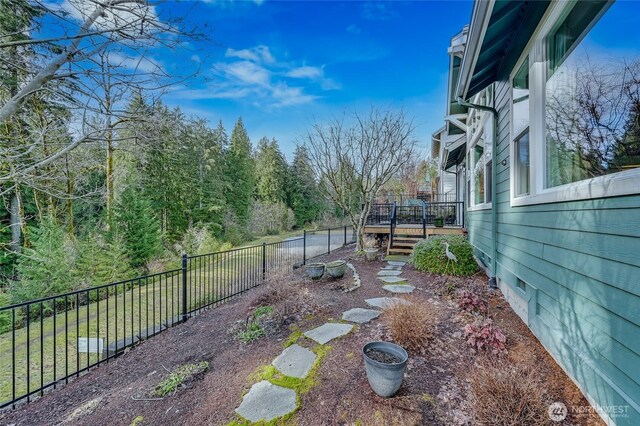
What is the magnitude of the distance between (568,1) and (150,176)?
19.7 m

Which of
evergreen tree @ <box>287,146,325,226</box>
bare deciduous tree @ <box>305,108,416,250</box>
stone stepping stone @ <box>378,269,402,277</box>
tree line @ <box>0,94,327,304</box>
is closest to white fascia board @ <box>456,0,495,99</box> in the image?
stone stepping stone @ <box>378,269,402,277</box>

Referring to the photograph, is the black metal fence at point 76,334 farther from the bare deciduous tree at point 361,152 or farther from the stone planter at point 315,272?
the bare deciduous tree at point 361,152

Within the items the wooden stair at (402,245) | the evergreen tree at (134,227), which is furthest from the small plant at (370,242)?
the evergreen tree at (134,227)

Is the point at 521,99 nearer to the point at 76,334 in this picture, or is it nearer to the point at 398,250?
the point at 398,250

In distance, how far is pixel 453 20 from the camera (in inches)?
286

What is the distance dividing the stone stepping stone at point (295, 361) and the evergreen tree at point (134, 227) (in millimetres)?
9639

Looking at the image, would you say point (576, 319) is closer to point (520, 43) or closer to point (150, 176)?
point (520, 43)

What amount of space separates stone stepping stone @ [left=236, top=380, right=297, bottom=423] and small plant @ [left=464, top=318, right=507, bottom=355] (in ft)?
6.00

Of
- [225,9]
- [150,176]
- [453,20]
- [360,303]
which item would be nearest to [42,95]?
[225,9]

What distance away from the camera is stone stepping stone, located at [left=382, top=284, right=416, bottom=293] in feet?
16.0

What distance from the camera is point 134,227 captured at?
10.7 metres

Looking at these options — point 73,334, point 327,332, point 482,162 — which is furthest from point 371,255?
point 73,334

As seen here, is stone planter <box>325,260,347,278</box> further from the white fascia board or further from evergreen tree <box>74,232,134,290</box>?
evergreen tree <box>74,232,134,290</box>

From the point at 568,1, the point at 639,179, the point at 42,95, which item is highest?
the point at 42,95
